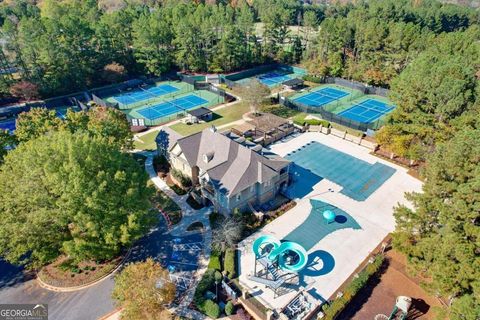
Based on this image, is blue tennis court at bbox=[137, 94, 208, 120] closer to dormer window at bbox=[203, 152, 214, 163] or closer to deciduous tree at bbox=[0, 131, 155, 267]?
dormer window at bbox=[203, 152, 214, 163]

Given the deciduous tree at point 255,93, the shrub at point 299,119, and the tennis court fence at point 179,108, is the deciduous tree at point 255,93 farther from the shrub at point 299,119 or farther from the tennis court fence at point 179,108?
the tennis court fence at point 179,108

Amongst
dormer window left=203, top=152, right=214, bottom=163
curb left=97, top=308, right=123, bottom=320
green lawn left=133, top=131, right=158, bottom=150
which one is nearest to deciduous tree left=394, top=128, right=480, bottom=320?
dormer window left=203, top=152, right=214, bottom=163

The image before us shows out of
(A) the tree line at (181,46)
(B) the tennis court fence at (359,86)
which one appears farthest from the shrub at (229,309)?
(A) the tree line at (181,46)

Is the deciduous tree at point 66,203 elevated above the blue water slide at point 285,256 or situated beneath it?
elevated above

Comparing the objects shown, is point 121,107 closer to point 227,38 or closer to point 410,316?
point 227,38

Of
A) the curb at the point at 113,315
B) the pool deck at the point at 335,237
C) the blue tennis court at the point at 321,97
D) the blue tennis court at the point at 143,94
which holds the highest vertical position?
the blue tennis court at the point at 321,97

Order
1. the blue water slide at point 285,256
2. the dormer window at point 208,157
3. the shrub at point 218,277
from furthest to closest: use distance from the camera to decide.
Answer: the dormer window at point 208,157 < the blue water slide at point 285,256 < the shrub at point 218,277

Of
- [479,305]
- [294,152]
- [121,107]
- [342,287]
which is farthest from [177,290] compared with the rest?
[121,107]
